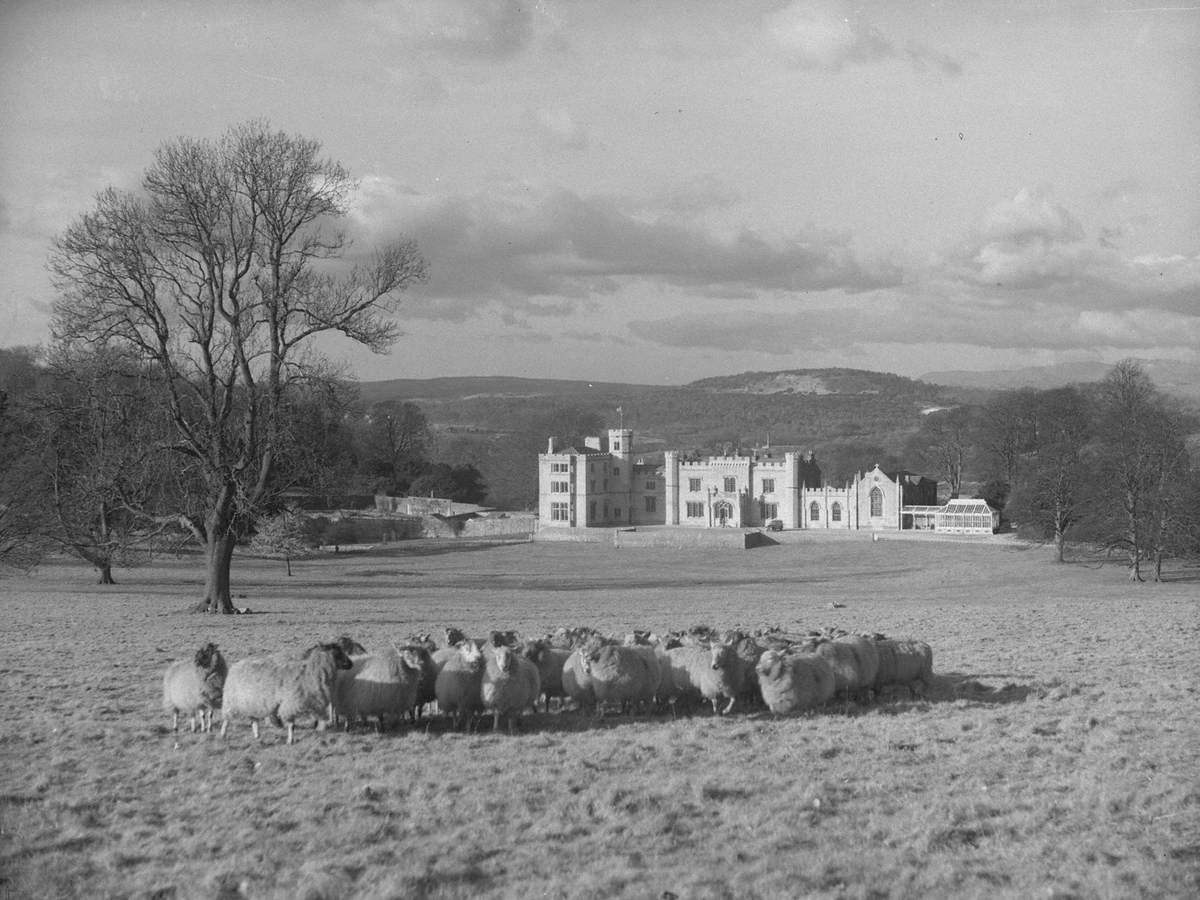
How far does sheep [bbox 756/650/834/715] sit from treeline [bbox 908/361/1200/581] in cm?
3676

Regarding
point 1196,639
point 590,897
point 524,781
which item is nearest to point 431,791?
point 524,781

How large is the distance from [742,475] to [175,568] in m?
46.7

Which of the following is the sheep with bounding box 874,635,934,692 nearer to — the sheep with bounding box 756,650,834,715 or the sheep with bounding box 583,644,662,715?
the sheep with bounding box 756,650,834,715

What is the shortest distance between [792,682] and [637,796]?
4.63 meters

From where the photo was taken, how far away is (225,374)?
1166 inches

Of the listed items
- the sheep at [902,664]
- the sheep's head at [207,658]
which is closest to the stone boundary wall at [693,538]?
the sheep at [902,664]

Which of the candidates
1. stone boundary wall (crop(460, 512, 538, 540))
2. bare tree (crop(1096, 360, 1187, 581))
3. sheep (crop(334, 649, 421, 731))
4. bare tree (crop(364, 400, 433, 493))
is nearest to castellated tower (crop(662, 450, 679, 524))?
stone boundary wall (crop(460, 512, 538, 540))

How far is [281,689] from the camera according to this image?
12.9 metres

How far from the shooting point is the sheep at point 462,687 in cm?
1370

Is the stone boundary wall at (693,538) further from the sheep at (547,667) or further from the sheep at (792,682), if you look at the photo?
the sheep at (792,682)

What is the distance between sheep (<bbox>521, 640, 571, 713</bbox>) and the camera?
15.1 meters

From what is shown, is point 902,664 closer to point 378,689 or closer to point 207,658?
point 378,689

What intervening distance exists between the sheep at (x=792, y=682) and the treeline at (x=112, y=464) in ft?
59.5

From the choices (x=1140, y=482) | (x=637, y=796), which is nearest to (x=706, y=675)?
(x=637, y=796)
